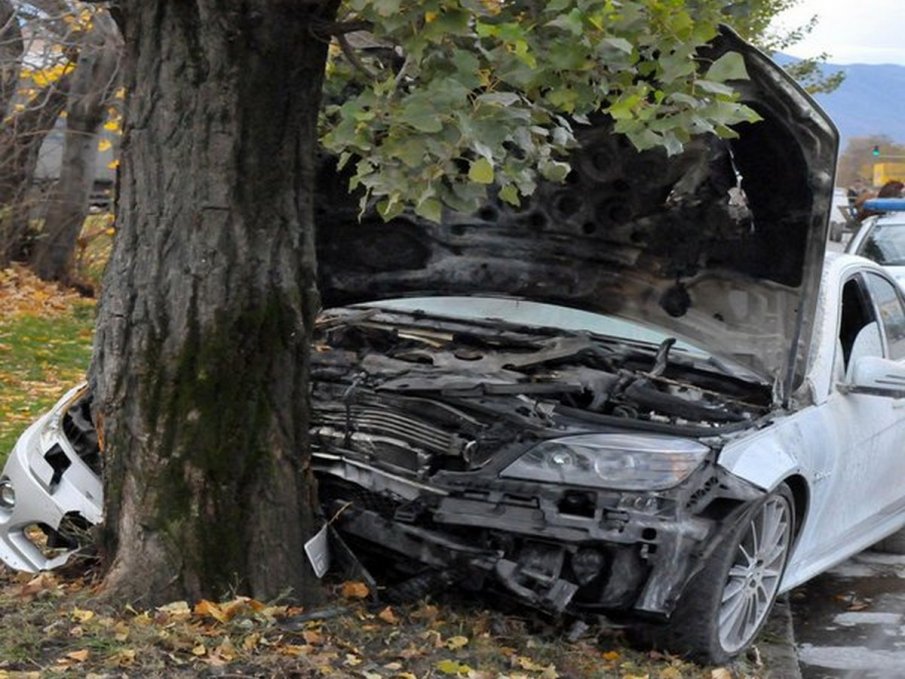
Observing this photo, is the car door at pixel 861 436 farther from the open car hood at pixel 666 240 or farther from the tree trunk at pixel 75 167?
the tree trunk at pixel 75 167

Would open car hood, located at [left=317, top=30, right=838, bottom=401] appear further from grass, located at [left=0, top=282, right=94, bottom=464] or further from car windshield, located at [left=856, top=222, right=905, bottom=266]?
car windshield, located at [left=856, top=222, right=905, bottom=266]

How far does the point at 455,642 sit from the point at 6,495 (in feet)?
6.66

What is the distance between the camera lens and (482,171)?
161 inches

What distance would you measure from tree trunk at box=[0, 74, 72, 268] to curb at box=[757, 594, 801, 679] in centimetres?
1225

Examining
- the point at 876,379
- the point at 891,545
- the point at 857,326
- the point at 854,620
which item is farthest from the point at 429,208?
the point at 891,545

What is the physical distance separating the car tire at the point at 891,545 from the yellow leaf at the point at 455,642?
3527 millimetres

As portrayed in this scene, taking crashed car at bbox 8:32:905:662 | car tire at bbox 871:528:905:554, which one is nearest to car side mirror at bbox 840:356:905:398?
crashed car at bbox 8:32:905:662

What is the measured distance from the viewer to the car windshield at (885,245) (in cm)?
1573

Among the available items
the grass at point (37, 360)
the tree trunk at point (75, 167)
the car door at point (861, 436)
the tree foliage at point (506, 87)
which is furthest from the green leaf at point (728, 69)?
the tree trunk at point (75, 167)

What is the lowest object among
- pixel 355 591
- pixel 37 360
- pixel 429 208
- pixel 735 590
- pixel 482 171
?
pixel 37 360

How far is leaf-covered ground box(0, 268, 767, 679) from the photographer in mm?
4531

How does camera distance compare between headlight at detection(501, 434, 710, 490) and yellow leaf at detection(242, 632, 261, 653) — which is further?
headlight at detection(501, 434, 710, 490)

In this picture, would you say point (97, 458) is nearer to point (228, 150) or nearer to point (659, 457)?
point (228, 150)

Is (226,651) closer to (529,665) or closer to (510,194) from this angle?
(529,665)
